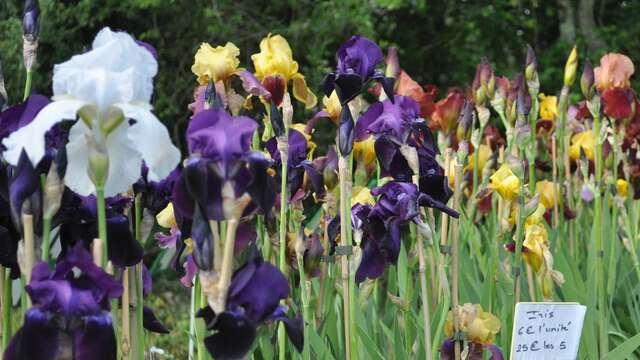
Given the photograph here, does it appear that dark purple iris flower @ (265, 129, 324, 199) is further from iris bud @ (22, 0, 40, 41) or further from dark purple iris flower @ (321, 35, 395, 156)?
iris bud @ (22, 0, 40, 41)

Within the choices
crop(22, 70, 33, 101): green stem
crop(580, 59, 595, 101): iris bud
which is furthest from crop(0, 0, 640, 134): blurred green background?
crop(22, 70, 33, 101): green stem

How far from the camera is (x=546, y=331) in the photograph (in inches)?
57.4

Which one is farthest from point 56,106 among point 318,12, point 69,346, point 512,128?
point 318,12

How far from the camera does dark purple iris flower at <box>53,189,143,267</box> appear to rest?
962 millimetres

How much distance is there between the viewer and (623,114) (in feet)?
8.14

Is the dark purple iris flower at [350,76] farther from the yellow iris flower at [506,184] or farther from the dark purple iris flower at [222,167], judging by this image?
the yellow iris flower at [506,184]

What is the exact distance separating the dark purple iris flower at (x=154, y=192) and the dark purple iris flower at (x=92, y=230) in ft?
0.59

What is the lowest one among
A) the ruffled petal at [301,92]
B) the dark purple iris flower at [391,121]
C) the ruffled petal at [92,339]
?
the ruffled petal at [92,339]

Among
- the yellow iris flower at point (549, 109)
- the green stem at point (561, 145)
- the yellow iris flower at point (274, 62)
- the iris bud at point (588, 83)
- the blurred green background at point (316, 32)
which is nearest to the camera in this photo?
the yellow iris flower at point (274, 62)

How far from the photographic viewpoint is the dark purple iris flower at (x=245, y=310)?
0.81 m

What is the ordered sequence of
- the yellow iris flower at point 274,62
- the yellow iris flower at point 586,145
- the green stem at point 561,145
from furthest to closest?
the yellow iris flower at point 586,145 < the green stem at point 561,145 < the yellow iris flower at point 274,62

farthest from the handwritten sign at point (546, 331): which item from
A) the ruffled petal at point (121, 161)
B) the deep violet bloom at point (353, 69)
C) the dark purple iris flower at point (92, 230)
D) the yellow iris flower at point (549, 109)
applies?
the yellow iris flower at point (549, 109)

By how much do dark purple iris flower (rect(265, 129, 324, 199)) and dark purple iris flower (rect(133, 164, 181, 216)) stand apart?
27cm

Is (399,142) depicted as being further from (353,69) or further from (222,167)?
(222,167)
